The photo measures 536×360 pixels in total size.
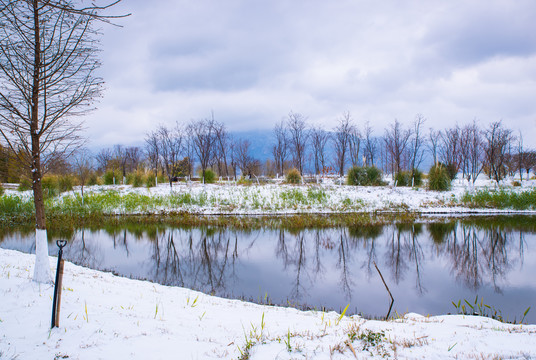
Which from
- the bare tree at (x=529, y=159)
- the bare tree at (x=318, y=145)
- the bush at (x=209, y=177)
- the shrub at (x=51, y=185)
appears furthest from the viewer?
the bare tree at (x=529, y=159)

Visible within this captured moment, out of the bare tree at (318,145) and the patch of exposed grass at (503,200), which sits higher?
the bare tree at (318,145)

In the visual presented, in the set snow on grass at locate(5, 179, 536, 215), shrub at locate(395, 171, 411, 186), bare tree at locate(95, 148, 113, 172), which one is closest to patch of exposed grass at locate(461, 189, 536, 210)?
snow on grass at locate(5, 179, 536, 215)

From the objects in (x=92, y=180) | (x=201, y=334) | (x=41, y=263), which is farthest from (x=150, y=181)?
(x=201, y=334)

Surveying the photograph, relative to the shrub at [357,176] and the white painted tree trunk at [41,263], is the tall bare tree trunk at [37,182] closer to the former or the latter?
the white painted tree trunk at [41,263]

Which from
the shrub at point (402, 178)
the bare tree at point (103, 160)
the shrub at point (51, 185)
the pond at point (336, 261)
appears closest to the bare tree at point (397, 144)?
the shrub at point (402, 178)

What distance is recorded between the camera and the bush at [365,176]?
1026 inches

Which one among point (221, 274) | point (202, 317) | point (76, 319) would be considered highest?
point (76, 319)

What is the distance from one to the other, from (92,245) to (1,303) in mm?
7859

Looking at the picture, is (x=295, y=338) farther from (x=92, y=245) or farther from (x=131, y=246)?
(x=92, y=245)

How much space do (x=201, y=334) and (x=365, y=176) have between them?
24.7 metres

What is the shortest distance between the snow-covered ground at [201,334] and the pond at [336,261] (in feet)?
6.23

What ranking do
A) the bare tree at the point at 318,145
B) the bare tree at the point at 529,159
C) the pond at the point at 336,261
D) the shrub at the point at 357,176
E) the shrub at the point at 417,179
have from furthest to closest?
the bare tree at the point at 529,159 < the bare tree at the point at 318,145 < the shrub at the point at 357,176 < the shrub at the point at 417,179 < the pond at the point at 336,261

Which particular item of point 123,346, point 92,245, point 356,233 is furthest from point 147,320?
point 356,233

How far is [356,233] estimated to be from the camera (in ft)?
41.1
